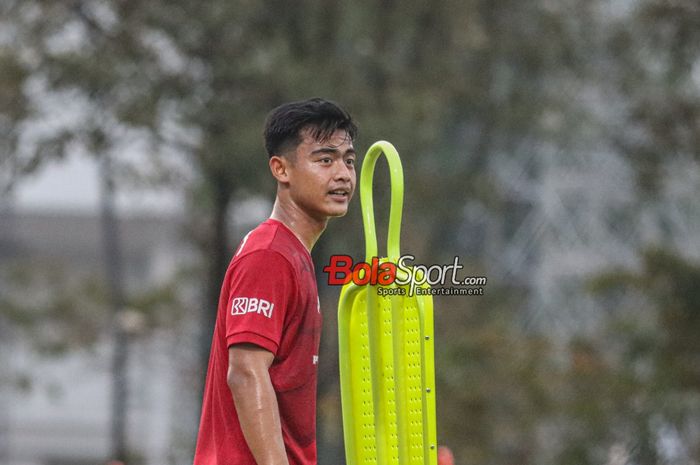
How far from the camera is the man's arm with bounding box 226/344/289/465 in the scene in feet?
14.2

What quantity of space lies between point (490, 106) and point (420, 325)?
1970cm

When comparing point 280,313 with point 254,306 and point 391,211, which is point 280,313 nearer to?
point 254,306

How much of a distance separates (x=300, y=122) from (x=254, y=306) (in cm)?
64

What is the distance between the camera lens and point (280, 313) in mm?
A: 4414

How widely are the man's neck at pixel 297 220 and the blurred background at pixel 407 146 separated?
7.32 meters

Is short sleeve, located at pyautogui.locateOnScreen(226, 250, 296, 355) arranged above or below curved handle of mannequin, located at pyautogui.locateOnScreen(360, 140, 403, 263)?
below

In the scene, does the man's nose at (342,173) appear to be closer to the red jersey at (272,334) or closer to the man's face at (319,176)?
the man's face at (319,176)

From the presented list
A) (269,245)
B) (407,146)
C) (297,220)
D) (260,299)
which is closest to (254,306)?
(260,299)

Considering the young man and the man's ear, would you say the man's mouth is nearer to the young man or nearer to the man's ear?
the young man

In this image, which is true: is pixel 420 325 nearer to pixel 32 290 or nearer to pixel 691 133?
pixel 691 133

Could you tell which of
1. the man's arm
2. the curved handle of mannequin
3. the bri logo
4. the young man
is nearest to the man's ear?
the young man

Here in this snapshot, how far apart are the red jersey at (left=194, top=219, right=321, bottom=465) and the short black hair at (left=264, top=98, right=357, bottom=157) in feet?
0.84

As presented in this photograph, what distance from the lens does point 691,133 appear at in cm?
1714

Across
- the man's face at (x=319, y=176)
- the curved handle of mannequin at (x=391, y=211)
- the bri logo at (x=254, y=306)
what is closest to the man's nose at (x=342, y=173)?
the man's face at (x=319, y=176)
